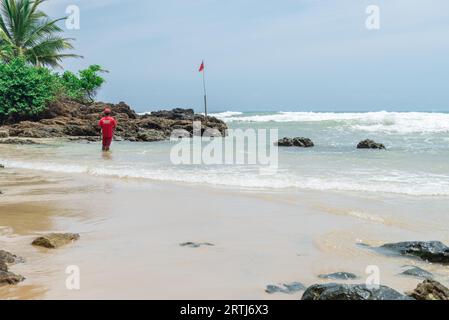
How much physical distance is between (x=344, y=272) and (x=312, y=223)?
2.01 metres

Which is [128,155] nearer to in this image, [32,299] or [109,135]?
[109,135]

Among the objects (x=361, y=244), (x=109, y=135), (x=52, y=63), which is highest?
(x=52, y=63)

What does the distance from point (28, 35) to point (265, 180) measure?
28.5 meters

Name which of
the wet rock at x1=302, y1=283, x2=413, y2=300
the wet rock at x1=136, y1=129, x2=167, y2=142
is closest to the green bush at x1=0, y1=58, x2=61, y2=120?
the wet rock at x1=136, y1=129, x2=167, y2=142

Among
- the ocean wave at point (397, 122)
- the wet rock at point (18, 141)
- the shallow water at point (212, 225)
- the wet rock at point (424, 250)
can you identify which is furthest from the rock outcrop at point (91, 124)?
the wet rock at point (424, 250)

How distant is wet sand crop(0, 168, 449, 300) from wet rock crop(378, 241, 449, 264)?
13 cm

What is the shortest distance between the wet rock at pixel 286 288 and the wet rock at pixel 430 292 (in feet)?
2.71

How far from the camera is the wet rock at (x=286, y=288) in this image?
12.1 feet

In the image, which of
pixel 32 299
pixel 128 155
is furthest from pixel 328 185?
pixel 128 155

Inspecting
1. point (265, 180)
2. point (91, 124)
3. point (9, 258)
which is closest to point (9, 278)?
point (9, 258)

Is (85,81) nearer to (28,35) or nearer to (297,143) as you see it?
(28,35)

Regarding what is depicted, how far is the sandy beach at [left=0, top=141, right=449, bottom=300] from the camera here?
3.85m

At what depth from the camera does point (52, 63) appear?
34.6 m

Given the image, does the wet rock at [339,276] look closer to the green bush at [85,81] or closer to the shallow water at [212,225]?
the shallow water at [212,225]
